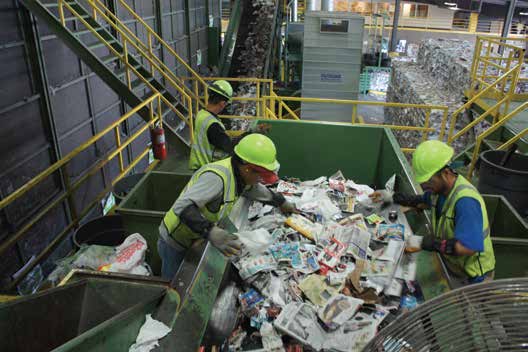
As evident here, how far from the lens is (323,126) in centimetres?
557


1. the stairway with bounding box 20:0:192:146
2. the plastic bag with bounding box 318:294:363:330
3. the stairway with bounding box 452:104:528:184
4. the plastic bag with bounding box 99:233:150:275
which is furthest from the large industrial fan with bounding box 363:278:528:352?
the stairway with bounding box 452:104:528:184

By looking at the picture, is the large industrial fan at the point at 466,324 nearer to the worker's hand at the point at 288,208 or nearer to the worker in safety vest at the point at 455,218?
the worker in safety vest at the point at 455,218

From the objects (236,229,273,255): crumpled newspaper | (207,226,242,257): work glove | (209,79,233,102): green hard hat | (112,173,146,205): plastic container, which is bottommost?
(112,173,146,205): plastic container

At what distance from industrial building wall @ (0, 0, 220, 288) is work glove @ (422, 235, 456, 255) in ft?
15.0

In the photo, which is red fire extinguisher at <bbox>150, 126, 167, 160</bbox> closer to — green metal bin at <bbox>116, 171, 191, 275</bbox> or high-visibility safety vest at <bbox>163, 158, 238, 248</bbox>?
green metal bin at <bbox>116, 171, 191, 275</bbox>

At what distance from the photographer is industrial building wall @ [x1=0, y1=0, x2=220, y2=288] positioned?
190 inches

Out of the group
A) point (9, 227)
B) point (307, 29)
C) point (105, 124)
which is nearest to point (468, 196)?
point (9, 227)

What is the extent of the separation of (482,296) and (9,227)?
16.5ft

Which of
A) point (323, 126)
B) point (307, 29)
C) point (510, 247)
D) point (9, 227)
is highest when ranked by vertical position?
point (307, 29)

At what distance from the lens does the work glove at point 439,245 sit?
106 inches

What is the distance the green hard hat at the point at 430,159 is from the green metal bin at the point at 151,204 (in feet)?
7.23

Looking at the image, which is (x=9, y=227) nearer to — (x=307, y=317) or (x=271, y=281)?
(x=271, y=281)

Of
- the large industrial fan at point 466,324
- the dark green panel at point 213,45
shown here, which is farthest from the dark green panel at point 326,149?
the dark green panel at point 213,45

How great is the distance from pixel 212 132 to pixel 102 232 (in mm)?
1677
